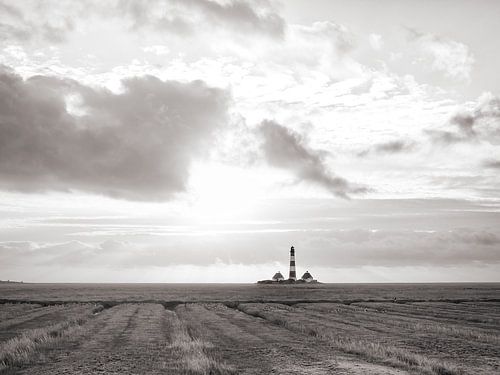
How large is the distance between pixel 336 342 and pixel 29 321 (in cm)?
2981

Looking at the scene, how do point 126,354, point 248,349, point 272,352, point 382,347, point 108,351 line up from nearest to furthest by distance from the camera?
point 126,354 < point 272,352 < point 108,351 < point 382,347 < point 248,349

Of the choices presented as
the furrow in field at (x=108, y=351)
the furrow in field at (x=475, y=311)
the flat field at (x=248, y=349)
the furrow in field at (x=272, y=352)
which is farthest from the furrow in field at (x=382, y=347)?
the furrow in field at (x=475, y=311)

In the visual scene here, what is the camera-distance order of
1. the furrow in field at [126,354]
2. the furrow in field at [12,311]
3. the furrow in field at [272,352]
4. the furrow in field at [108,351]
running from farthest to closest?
1. the furrow in field at [12,311]
2. the furrow in field at [108,351]
3. the furrow in field at [272,352]
4. the furrow in field at [126,354]

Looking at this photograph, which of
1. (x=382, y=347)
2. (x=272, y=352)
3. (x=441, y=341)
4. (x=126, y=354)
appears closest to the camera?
(x=126, y=354)

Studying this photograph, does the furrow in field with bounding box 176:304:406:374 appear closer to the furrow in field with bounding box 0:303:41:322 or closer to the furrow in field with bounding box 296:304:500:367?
the furrow in field with bounding box 296:304:500:367

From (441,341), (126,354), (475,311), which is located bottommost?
(475,311)

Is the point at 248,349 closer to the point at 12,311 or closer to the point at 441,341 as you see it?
the point at 441,341

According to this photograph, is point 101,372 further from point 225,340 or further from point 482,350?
point 482,350

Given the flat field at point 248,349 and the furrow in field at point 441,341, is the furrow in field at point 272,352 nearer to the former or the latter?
the flat field at point 248,349

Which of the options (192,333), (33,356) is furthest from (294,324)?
(33,356)

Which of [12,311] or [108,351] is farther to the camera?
[12,311]

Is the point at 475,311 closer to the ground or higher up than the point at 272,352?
closer to the ground

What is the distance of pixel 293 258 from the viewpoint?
192250 millimetres

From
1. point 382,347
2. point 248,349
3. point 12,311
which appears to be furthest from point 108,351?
point 12,311
